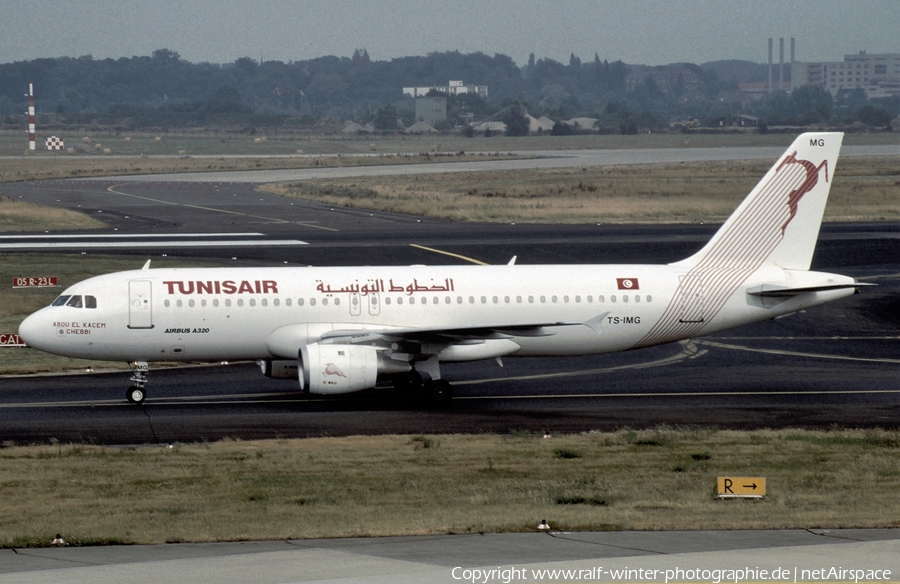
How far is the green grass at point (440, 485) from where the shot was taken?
19.8 meters

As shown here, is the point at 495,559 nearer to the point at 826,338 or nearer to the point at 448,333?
the point at 448,333

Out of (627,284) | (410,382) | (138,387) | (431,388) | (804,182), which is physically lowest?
(431,388)

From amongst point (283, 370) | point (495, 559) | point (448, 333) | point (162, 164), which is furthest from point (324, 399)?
point (162, 164)

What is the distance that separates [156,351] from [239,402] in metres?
2.68

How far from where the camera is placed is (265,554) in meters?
17.2

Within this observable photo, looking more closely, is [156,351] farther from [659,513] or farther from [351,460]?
[659,513]

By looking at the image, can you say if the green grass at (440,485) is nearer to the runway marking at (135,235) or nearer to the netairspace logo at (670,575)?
the netairspace logo at (670,575)

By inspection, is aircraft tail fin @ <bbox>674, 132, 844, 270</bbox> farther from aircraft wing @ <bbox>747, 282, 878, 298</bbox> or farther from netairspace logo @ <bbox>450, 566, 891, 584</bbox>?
netairspace logo @ <bbox>450, 566, 891, 584</bbox>

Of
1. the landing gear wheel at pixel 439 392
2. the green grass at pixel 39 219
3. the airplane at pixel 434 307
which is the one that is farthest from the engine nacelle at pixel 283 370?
the green grass at pixel 39 219

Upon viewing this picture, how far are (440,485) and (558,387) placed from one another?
1387 cm

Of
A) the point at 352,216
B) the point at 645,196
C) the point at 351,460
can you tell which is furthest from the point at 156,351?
the point at 645,196

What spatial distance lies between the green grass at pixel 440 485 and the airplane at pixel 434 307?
472 cm

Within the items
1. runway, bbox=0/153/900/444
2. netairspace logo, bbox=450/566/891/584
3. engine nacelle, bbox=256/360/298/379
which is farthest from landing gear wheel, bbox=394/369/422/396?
netairspace logo, bbox=450/566/891/584

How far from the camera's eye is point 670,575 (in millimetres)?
15359
